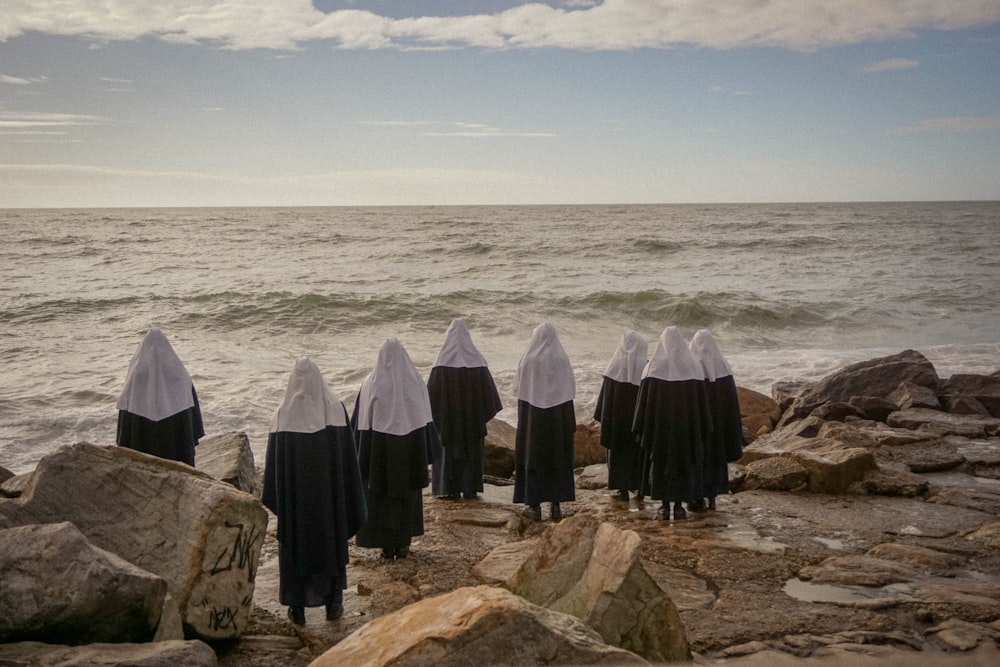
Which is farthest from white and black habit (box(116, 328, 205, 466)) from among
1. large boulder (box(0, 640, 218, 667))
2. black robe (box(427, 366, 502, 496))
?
large boulder (box(0, 640, 218, 667))

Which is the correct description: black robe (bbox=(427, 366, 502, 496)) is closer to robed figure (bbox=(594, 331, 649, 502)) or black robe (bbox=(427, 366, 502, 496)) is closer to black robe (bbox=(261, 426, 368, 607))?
robed figure (bbox=(594, 331, 649, 502))

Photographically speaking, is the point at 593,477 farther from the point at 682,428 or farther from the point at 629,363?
the point at 682,428

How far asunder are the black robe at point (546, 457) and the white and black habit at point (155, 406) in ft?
9.83

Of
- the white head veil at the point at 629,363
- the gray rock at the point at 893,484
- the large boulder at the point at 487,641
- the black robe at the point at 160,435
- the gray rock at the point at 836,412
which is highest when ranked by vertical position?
the white head veil at the point at 629,363

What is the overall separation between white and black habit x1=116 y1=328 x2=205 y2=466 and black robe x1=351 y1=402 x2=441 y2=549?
6.73ft

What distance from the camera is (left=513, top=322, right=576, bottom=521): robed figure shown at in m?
7.48

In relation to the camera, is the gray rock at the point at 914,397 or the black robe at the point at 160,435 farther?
the gray rock at the point at 914,397

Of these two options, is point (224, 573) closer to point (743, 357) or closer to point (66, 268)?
point (743, 357)

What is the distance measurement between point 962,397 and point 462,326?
7.46 metres

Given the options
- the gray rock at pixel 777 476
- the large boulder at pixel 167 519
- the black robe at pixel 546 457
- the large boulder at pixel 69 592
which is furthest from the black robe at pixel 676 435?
the large boulder at pixel 69 592

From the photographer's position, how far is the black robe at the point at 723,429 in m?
7.40

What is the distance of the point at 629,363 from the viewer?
792 centimetres

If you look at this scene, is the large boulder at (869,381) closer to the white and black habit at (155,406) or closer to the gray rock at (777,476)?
the gray rock at (777,476)

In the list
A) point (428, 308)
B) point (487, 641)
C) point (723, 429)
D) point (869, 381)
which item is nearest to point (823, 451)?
point (723, 429)
